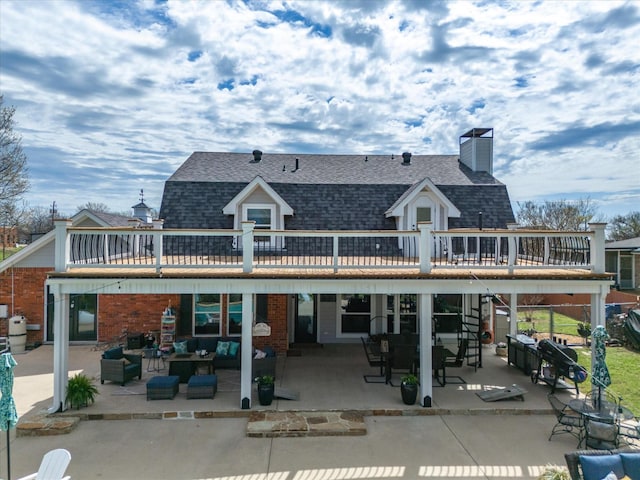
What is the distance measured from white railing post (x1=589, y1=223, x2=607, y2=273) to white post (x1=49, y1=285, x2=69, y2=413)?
1149 cm

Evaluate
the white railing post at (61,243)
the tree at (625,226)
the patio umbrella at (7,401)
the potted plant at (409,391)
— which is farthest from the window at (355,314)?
the tree at (625,226)

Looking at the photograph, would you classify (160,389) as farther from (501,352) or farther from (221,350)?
(501,352)

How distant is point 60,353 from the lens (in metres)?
8.70

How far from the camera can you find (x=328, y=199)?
15344 millimetres

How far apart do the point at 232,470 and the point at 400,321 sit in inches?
364

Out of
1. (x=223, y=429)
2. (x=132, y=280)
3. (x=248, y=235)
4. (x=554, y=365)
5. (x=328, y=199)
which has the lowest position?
(x=223, y=429)

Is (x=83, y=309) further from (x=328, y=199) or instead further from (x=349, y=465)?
(x=349, y=465)

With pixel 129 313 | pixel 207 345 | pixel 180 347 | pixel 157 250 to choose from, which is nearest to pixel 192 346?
pixel 207 345

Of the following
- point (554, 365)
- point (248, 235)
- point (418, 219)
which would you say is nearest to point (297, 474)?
point (248, 235)

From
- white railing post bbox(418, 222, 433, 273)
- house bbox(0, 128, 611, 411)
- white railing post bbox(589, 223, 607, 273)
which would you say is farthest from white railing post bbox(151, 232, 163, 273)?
white railing post bbox(589, 223, 607, 273)

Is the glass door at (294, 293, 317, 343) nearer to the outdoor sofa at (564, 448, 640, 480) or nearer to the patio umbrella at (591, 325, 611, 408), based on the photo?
the patio umbrella at (591, 325, 611, 408)

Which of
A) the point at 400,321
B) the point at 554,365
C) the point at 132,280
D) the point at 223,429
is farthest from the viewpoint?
the point at 400,321

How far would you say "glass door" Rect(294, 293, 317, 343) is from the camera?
48.5 feet

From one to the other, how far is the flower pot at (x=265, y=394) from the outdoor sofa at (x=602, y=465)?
5.57 meters
